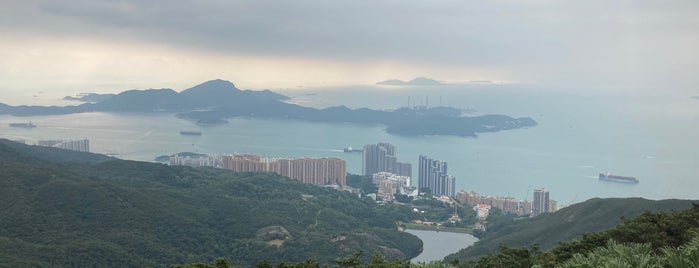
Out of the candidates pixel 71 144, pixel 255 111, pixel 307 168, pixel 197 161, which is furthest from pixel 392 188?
pixel 255 111

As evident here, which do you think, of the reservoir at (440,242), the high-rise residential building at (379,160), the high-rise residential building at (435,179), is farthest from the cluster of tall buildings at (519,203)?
the high-rise residential building at (379,160)

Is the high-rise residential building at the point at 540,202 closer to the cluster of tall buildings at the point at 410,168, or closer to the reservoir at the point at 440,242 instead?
the reservoir at the point at 440,242

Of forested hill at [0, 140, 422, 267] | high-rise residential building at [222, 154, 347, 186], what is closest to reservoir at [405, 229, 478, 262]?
forested hill at [0, 140, 422, 267]

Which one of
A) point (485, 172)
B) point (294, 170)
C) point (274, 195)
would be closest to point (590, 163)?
point (485, 172)

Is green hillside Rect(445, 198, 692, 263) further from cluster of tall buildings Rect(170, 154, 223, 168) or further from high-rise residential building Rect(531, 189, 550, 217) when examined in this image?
cluster of tall buildings Rect(170, 154, 223, 168)

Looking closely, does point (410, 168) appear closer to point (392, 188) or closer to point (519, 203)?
point (392, 188)

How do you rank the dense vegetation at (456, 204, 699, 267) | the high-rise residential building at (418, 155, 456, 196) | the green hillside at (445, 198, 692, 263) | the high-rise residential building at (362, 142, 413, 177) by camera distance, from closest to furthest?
the dense vegetation at (456, 204, 699, 267) → the green hillside at (445, 198, 692, 263) → the high-rise residential building at (418, 155, 456, 196) → the high-rise residential building at (362, 142, 413, 177)
